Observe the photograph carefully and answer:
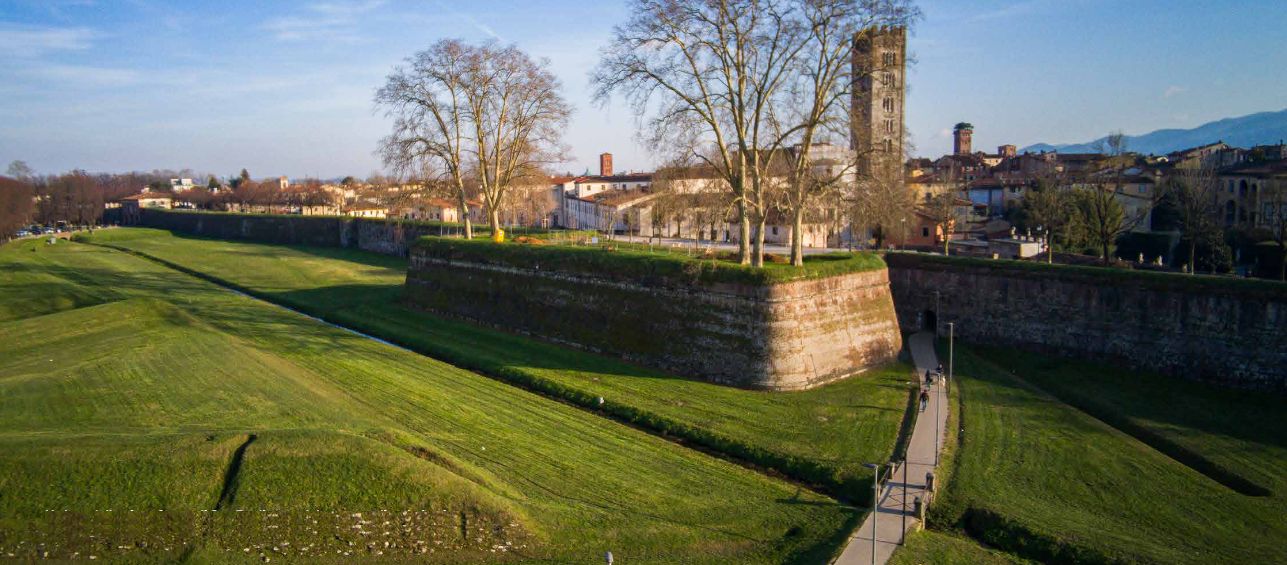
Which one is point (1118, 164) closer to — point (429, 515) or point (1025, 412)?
point (1025, 412)

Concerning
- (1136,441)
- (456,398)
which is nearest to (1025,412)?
(1136,441)

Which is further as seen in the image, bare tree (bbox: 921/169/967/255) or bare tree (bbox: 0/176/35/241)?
bare tree (bbox: 0/176/35/241)

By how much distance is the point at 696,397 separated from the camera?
81.0 ft

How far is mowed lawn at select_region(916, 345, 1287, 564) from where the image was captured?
16031 millimetres

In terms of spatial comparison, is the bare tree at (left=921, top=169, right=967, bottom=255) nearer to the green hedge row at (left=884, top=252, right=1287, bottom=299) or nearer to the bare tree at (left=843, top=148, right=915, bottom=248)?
the bare tree at (left=843, top=148, right=915, bottom=248)

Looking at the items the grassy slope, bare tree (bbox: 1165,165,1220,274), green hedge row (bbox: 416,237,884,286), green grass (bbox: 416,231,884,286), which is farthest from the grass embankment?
bare tree (bbox: 1165,165,1220,274)

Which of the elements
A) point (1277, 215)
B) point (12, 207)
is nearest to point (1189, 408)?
point (1277, 215)

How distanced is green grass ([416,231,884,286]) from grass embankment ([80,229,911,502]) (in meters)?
1.16

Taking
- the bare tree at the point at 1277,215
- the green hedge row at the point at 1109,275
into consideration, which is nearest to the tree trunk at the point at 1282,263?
the bare tree at the point at 1277,215

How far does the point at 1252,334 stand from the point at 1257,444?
18.7ft

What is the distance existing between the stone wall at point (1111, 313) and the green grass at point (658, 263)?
15.3 ft

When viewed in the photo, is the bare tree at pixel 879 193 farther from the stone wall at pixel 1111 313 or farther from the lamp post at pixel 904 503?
the lamp post at pixel 904 503

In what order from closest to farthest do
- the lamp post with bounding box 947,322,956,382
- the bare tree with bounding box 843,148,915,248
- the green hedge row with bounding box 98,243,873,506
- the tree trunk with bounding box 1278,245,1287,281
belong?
the green hedge row with bounding box 98,243,873,506, the lamp post with bounding box 947,322,956,382, the bare tree with bounding box 843,148,915,248, the tree trunk with bounding box 1278,245,1287,281

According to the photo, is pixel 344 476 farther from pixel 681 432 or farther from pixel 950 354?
pixel 950 354
